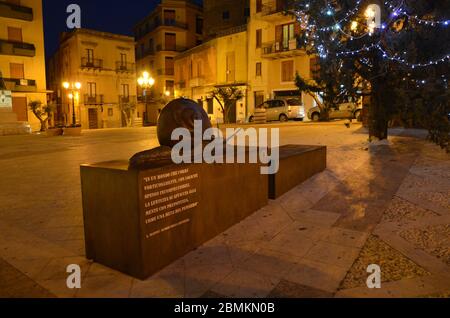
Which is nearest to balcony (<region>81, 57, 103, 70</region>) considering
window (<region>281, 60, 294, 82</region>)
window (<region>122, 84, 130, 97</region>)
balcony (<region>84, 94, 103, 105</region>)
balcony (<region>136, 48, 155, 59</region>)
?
balcony (<region>84, 94, 103, 105</region>)

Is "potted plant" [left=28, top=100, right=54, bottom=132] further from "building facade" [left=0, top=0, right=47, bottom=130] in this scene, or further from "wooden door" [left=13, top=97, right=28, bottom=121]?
"building facade" [left=0, top=0, right=47, bottom=130]

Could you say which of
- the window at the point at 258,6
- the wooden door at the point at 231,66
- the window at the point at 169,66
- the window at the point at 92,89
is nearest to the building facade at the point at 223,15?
the wooden door at the point at 231,66

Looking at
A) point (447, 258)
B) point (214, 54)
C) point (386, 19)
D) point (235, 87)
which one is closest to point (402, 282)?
point (447, 258)

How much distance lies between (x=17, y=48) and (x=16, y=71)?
5.99 feet

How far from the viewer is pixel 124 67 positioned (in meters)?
39.5

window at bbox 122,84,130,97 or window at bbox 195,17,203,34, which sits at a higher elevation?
window at bbox 195,17,203,34

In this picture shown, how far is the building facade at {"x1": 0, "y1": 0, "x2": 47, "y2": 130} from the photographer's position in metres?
28.3

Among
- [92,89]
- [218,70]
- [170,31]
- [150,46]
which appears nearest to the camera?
[218,70]

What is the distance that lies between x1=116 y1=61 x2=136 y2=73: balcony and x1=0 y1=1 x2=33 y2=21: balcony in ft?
34.1

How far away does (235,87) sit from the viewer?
31.8 metres

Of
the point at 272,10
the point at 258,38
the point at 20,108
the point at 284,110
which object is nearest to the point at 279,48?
the point at 258,38

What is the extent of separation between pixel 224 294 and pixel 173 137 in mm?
1926

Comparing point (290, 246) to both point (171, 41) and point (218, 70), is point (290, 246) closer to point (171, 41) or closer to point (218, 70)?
point (218, 70)

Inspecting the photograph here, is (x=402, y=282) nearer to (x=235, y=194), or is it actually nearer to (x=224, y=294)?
(x=224, y=294)
